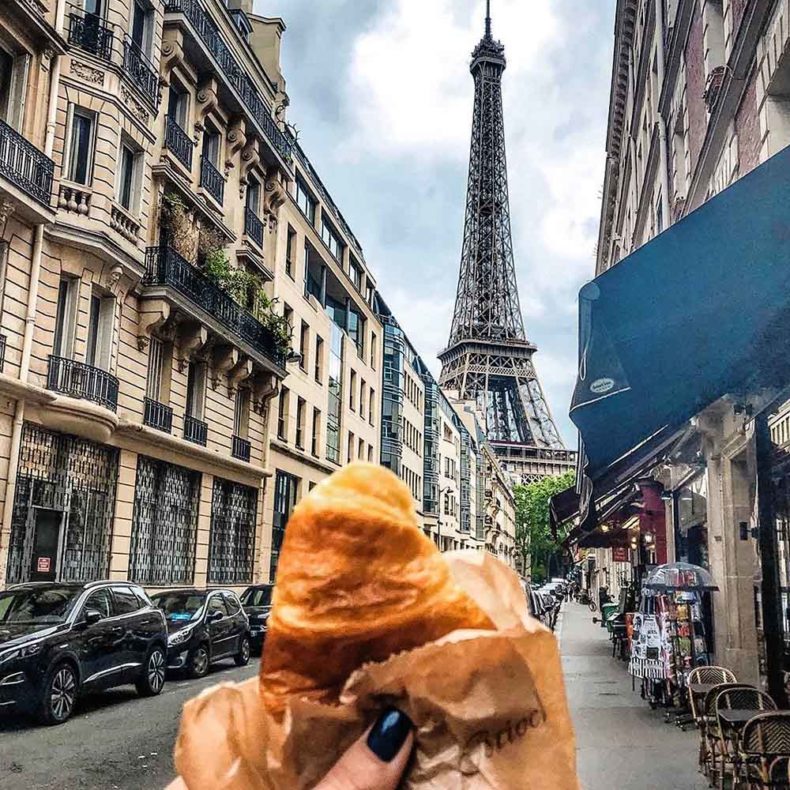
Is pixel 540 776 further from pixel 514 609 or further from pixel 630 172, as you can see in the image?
pixel 630 172

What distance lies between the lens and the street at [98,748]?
7.76 metres

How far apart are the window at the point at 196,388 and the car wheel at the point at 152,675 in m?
11.9

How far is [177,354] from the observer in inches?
924

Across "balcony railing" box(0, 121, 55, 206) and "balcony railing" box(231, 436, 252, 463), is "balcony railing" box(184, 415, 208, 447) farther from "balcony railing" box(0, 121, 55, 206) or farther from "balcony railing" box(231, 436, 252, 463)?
"balcony railing" box(0, 121, 55, 206)

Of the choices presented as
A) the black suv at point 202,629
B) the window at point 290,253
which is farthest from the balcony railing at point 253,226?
the black suv at point 202,629

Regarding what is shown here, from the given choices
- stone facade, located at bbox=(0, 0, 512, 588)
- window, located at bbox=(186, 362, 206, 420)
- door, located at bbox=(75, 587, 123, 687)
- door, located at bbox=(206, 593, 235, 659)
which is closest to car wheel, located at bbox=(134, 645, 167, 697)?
door, located at bbox=(75, 587, 123, 687)

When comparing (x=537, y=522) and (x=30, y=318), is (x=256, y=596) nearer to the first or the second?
(x=30, y=318)

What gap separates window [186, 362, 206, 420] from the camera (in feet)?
81.3

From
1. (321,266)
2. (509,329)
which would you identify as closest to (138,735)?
(321,266)

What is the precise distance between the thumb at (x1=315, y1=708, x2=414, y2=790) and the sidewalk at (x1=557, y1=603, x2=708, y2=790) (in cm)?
477

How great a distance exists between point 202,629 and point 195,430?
9499 millimetres

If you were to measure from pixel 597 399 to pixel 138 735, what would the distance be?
7018mm

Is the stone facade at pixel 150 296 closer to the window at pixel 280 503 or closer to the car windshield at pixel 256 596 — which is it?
the window at pixel 280 503

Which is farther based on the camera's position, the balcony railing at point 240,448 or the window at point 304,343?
the window at point 304,343
